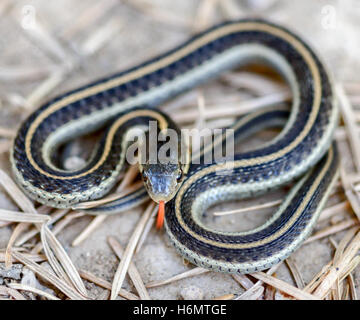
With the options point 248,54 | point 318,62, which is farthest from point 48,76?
point 318,62

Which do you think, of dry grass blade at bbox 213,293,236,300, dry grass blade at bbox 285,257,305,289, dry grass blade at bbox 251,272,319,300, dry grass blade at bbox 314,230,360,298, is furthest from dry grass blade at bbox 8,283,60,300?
dry grass blade at bbox 314,230,360,298

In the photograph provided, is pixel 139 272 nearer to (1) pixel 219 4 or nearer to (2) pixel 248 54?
(2) pixel 248 54

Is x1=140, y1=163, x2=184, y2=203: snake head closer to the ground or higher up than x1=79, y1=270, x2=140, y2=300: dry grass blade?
higher up

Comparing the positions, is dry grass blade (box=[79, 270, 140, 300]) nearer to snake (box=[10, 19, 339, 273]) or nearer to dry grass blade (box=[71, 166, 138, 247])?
dry grass blade (box=[71, 166, 138, 247])

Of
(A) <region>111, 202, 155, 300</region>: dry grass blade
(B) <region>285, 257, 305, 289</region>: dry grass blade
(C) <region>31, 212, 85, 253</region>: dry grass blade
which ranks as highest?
(C) <region>31, 212, 85, 253</region>: dry grass blade

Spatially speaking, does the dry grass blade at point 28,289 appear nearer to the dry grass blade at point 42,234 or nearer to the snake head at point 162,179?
the dry grass blade at point 42,234

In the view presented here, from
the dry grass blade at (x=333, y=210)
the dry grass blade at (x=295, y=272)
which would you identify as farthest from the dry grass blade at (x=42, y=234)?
the dry grass blade at (x=333, y=210)
